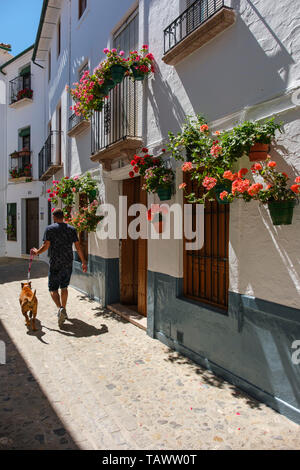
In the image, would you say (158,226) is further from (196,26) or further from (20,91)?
(20,91)

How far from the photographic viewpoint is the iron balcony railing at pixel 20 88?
16422 millimetres

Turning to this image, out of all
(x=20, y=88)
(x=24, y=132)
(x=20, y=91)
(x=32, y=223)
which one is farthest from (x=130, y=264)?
(x=20, y=88)

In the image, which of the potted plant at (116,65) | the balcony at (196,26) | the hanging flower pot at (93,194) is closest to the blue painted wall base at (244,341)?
the balcony at (196,26)

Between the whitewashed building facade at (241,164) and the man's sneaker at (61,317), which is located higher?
the whitewashed building facade at (241,164)

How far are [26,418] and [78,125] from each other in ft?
22.9

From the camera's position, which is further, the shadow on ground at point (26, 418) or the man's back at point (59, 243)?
the man's back at point (59, 243)

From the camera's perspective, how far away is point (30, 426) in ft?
10.00

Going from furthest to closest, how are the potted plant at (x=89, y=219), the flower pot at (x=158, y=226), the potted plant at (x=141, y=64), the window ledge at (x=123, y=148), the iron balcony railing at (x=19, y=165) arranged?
1. the iron balcony railing at (x=19, y=165)
2. the potted plant at (x=89, y=219)
3. the window ledge at (x=123, y=148)
4. the potted plant at (x=141, y=64)
5. the flower pot at (x=158, y=226)

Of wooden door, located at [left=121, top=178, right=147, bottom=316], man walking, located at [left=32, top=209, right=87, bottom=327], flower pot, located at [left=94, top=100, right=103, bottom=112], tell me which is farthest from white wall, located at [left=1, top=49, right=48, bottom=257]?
man walking, located at [left=32, top=209, right=87, bottom=327]

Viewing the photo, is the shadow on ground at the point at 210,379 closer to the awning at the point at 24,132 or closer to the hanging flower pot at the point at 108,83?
the hanging flower pot at the point at 108,83

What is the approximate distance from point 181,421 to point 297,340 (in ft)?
4.17

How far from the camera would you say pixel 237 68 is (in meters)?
3.72

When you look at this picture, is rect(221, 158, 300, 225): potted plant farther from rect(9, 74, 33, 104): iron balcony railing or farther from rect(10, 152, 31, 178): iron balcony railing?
rect(9, 74, 33, 104): iron balcony railing

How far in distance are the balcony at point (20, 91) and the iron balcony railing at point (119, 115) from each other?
1076 cm
